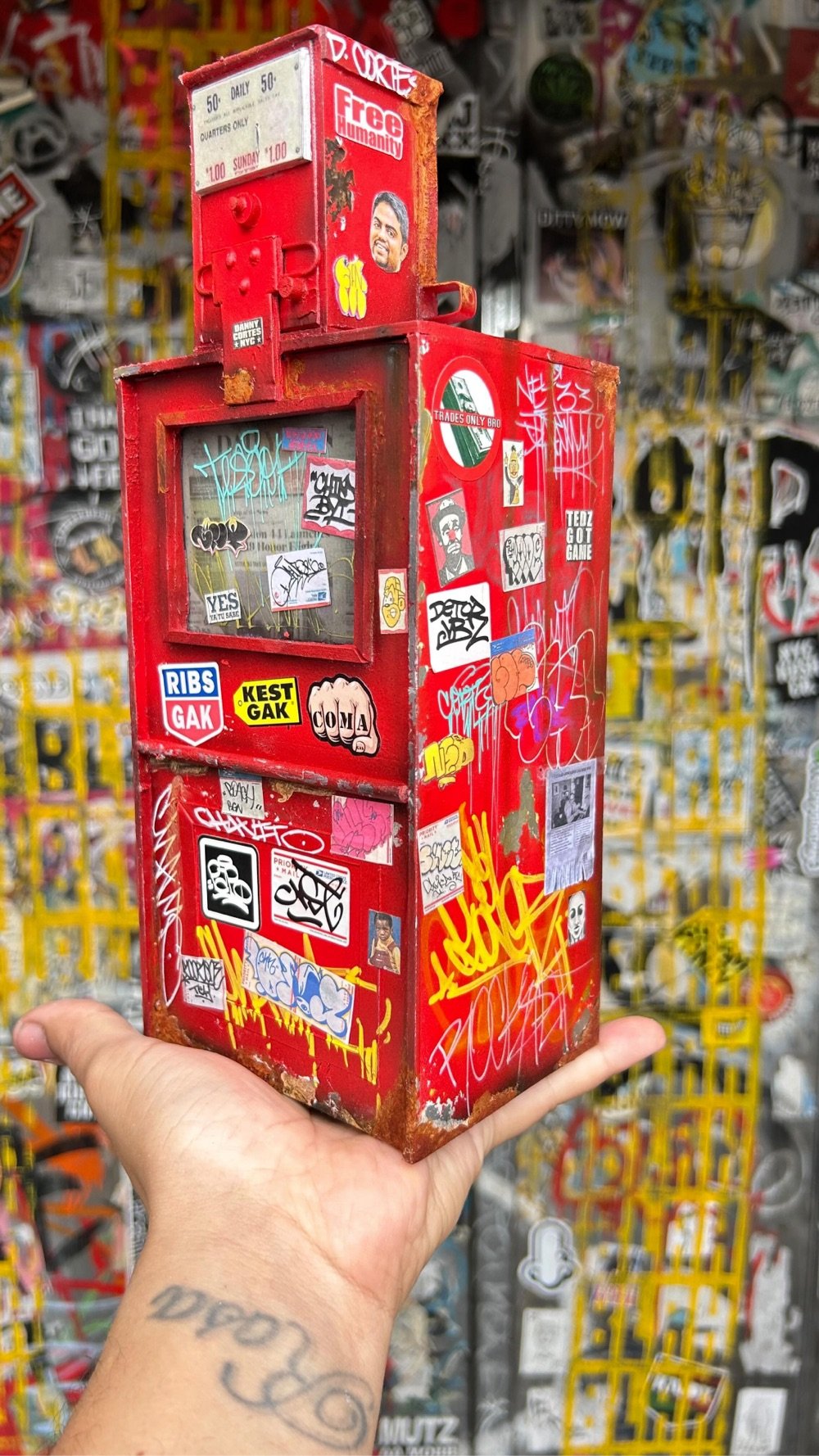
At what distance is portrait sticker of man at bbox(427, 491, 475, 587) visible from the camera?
1145 millimetres

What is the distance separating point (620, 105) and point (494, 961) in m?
2.03

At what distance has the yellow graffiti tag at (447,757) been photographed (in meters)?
1.18

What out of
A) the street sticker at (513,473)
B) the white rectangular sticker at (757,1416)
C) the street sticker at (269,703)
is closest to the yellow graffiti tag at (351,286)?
the street sticker at (513,473)

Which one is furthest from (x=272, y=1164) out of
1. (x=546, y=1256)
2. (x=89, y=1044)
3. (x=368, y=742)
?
(x=546, y=1256)

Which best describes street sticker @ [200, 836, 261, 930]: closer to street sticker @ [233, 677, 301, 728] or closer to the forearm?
street sticker @ [233, 677, 301, 728]

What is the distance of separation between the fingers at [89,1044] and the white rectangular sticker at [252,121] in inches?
50.6

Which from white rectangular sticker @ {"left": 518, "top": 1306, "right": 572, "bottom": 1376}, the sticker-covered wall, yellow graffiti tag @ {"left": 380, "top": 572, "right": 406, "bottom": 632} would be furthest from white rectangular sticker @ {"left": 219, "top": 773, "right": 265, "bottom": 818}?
white rectangular sticker @ {"left": 518, "top": 1306, "right": 572, "bottom": 1376}

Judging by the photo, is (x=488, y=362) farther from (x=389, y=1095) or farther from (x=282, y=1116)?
(x=282, y=1116)

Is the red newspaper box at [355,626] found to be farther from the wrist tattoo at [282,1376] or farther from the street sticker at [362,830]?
the wrist tattoo at [282,1376]

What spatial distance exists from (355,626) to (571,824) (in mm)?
546

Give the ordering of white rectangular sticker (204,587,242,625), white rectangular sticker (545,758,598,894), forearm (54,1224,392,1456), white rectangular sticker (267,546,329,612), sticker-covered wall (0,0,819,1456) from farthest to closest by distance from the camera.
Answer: sticker-covered wall (0,0,819,1456) → white rectangular sticker (545,758,598,894) → white rectangular sticker (204,587,242,625) → white rectangular sticker (267,546,329,612) → forearm (54,1224,392,1456)

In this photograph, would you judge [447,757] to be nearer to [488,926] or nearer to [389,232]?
[488,926]

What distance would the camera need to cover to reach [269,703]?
52.9 inches

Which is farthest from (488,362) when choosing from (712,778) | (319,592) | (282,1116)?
(712,778)
